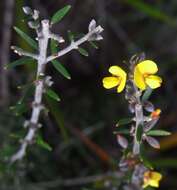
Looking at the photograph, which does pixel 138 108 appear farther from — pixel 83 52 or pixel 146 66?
pixel 83 52

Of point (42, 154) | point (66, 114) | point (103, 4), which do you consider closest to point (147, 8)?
point (103, 4)

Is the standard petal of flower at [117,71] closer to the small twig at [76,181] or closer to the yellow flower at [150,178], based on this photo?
the yellow flower at [150,178]

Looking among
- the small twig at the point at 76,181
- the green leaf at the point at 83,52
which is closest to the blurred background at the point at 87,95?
the small twig at the point at 76,181

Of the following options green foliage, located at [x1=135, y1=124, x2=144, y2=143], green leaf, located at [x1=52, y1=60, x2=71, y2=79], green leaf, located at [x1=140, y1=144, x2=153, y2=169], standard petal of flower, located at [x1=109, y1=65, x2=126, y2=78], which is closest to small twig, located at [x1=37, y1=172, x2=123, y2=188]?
green leaf, located at [x1=140, y1=144, x2=153, y2=169]

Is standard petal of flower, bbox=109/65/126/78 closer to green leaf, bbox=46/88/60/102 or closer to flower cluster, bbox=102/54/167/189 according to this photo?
flower cluster, bbox=102/54/167/189

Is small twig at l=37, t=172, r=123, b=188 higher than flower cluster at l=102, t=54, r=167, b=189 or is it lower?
lower

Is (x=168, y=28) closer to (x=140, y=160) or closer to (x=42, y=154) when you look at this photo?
(x=42, y=154)
